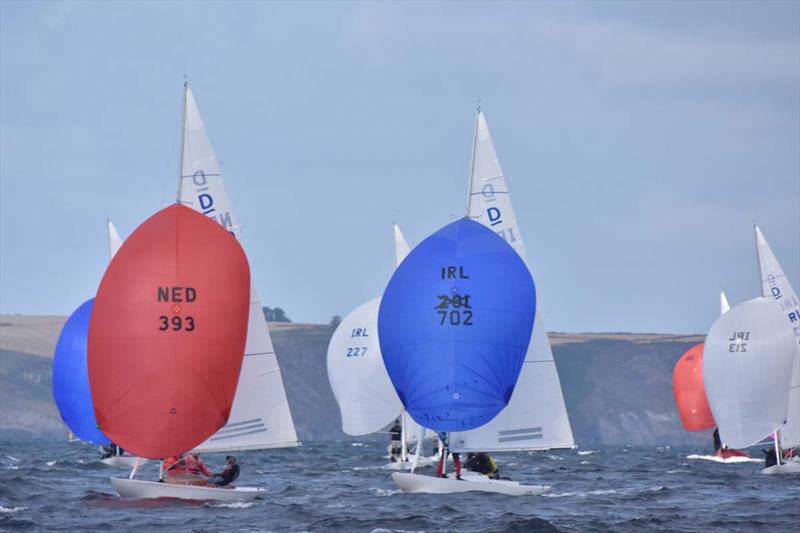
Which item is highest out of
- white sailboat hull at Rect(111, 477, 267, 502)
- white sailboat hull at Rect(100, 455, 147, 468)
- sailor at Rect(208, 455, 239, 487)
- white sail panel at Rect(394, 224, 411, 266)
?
white sail panel at Rect(394, 224, 411, 266)

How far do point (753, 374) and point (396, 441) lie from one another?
51.9 ft

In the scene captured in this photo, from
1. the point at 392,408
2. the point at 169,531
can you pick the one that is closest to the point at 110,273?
the point at 169,531

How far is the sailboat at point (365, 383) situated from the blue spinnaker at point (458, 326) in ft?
60.3

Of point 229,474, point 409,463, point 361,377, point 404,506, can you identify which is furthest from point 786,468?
point 229,474

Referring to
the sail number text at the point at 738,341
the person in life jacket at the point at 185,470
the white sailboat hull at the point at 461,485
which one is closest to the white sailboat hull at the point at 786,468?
the sail number text at the point at 738,341

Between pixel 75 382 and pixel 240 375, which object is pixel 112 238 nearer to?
pixel 75 382

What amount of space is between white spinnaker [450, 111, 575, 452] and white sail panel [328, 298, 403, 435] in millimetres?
17098

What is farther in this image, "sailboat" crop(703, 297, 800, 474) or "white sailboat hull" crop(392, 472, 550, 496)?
"sailboat" crop(703, 297, 800, 474)

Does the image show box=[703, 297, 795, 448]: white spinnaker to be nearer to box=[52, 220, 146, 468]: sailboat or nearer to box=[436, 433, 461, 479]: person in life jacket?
box=[436, 433, 461, 479]: person in life jacket

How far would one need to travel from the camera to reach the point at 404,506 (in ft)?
119

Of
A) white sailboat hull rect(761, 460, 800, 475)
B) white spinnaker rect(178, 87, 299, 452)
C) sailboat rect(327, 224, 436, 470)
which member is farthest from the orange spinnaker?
white spinnaker rect(178, 87, 299, 452)

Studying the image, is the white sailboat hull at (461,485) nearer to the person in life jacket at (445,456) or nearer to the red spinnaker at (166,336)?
the person in life jacket at (445,456)

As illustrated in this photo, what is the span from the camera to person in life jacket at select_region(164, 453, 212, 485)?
34.9m

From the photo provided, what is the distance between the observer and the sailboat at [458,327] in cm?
3678
